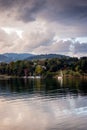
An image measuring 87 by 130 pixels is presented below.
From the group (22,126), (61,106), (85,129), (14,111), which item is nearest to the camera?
(85,129)

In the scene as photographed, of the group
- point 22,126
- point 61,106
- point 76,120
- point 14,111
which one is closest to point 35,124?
point 22,126

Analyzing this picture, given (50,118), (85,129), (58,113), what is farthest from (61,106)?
(85,129)

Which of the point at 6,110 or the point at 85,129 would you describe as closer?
the point at 85,129

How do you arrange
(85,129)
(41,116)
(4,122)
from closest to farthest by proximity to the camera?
(85,129), (4,122), (41,116)

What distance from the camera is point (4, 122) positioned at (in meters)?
49.7

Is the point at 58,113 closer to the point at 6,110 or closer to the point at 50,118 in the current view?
the point at 50,118

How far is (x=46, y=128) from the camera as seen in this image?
44.4 m

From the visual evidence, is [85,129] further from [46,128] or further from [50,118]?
[50,118]

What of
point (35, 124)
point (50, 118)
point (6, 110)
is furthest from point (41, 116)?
point (6, 110)

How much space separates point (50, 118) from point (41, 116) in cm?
277

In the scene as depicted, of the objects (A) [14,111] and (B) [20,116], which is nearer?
(B) [20,116]

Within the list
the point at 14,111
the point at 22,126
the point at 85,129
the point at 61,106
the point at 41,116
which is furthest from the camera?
the point at 61,106

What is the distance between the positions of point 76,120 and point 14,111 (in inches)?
640

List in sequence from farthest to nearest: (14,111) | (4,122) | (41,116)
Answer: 1. (14,111)
2. (41,116)
3. (4,122)
